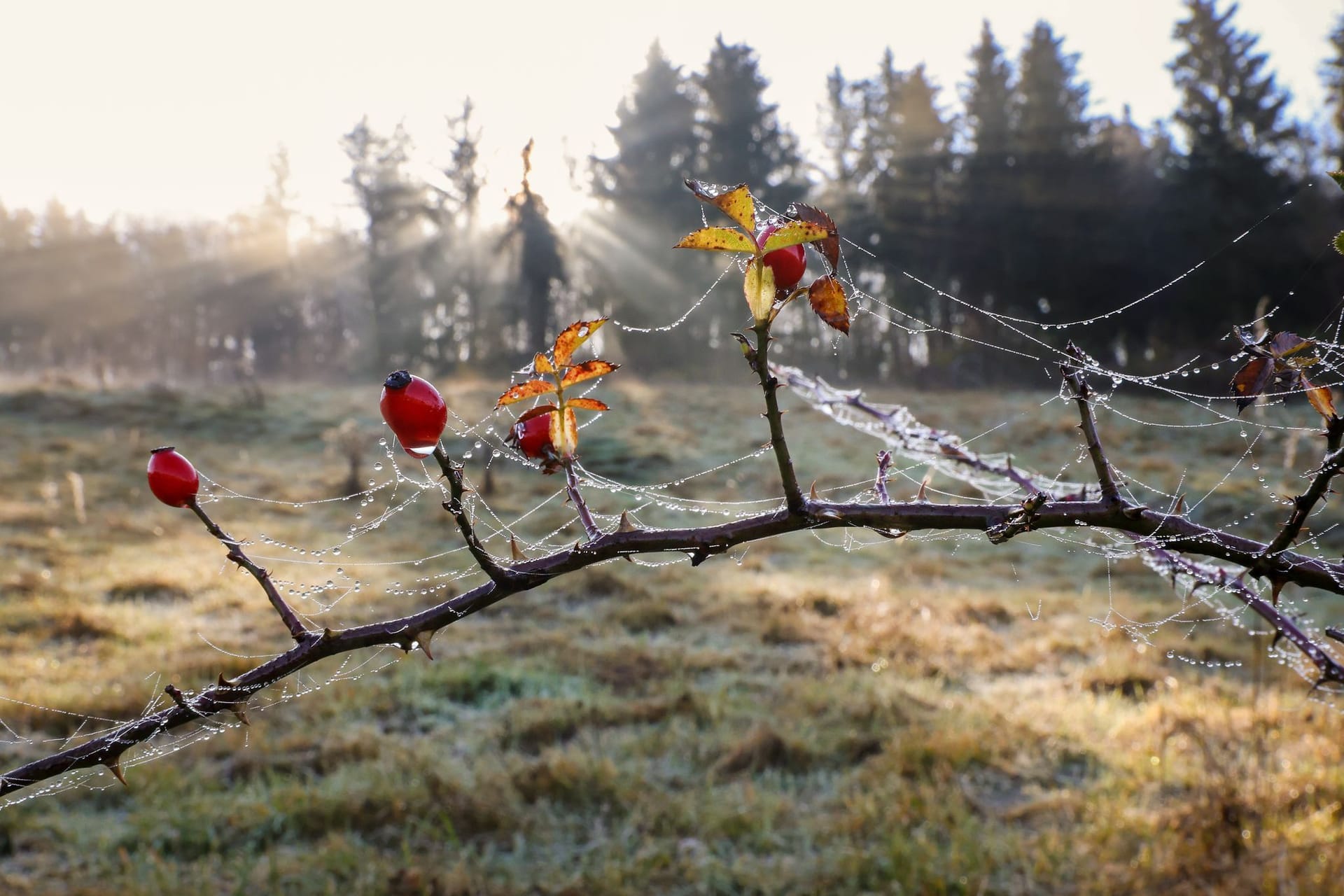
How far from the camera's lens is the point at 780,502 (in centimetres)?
227

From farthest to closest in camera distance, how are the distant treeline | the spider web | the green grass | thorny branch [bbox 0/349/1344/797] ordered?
the distant treeline, the green grass, the spider web, thorny branch [bbox 0/349/1344/797]

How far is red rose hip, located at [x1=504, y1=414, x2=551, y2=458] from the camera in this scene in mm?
857

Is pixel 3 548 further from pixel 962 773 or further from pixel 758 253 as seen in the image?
pixel 758 253

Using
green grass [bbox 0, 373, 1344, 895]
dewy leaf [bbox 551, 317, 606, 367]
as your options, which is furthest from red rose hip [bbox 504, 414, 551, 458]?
green grass [bbox 0, 373, 1344, 895]

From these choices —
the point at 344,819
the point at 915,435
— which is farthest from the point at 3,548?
the point at 915,435

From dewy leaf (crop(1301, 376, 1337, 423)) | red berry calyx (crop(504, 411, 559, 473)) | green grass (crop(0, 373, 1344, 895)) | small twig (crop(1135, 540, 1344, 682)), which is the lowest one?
green grass (crop(0, 373, 1344, 895))

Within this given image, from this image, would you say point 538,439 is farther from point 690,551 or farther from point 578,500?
point 690,551

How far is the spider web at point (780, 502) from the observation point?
2.26m

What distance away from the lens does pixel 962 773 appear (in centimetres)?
437

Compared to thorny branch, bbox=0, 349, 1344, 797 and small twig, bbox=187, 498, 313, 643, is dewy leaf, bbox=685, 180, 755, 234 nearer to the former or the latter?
thorny branch, bbox=0, 349, 1344, 797

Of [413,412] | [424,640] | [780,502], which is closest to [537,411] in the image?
[413,412]

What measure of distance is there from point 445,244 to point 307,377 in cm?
896

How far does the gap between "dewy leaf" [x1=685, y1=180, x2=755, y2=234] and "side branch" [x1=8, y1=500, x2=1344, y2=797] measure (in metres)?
0.24

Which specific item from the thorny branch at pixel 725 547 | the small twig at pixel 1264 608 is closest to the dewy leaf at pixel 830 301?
the thorny branch at pixel 725 547
